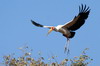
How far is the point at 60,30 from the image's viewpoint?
16234 mm

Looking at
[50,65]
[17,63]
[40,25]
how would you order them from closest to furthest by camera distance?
[50,65] < [17,63] < [40,25]

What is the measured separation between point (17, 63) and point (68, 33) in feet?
13.6

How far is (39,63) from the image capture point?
12594 millimetres

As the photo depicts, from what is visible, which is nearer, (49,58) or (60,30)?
(49,58)

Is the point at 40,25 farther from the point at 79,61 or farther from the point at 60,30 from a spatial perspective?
the point at 79,61

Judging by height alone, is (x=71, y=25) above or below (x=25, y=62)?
above

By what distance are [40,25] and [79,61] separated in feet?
17.1

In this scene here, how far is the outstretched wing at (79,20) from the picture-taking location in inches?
591

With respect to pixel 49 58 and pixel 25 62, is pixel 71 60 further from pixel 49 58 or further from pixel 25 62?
pixel 25 62

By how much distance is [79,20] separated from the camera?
15656 mm

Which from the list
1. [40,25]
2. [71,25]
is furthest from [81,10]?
[40,25]

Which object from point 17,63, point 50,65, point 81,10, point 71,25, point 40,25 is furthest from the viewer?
point 40,25

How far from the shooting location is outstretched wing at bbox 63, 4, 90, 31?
15023mm

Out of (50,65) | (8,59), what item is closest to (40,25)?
(8,59)
